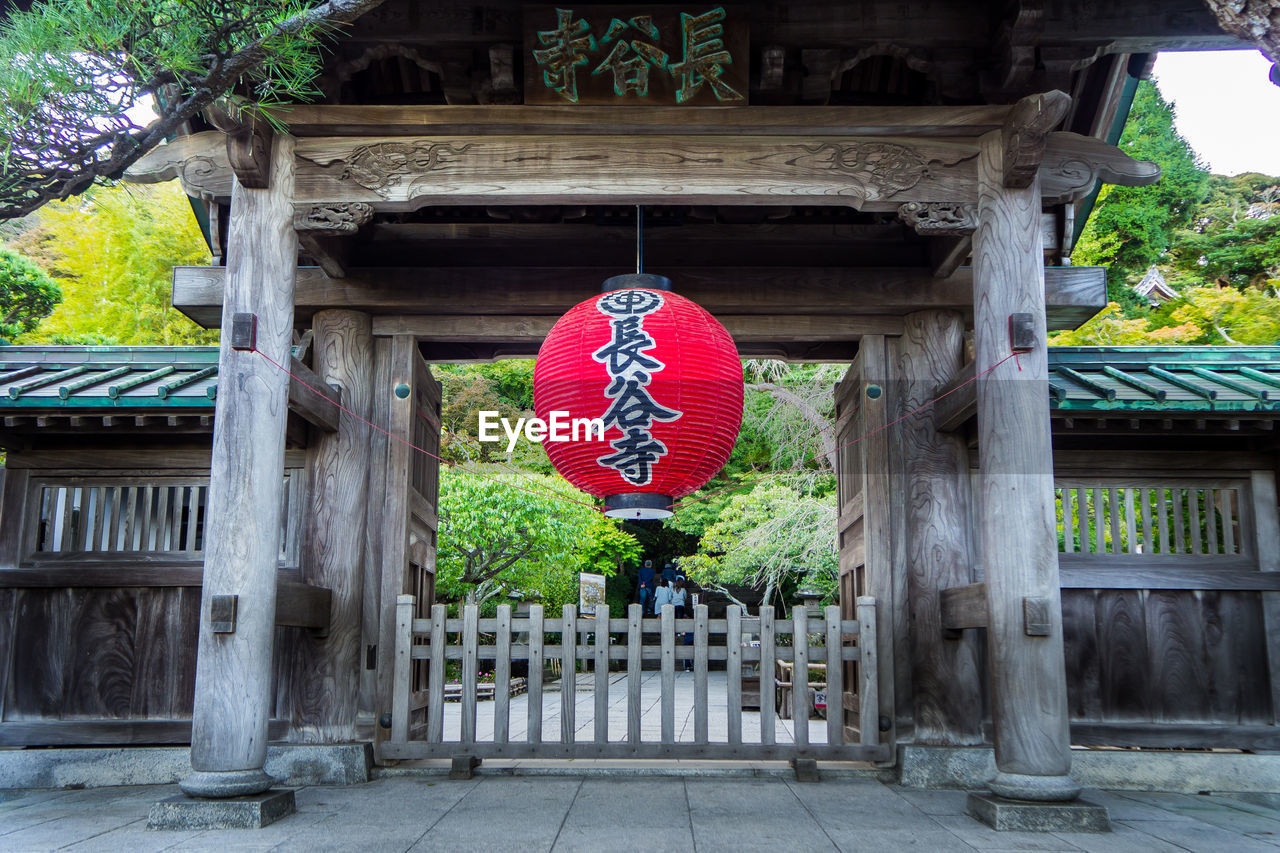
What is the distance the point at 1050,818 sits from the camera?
509cm

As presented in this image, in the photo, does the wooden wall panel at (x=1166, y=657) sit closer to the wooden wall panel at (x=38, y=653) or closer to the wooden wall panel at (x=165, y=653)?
the wooden wall panel at (x=165, y=653)

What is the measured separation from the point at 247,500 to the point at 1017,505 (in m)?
4.56

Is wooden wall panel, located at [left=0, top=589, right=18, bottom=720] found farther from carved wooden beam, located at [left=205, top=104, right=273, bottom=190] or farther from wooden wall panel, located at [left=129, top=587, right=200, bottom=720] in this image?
carved wooden beam, located at [left=205, top=104, right=273, bottom=190]

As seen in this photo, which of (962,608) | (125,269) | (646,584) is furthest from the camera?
(125,269)

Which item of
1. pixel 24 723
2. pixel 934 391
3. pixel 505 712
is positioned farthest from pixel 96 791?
pixel 934 391

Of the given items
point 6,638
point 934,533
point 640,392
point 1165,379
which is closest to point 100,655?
point 6,638

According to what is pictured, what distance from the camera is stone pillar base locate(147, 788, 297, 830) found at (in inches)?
199

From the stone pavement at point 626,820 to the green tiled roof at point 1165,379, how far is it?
2.75m

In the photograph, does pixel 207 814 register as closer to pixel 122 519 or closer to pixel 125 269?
pixel 122 519

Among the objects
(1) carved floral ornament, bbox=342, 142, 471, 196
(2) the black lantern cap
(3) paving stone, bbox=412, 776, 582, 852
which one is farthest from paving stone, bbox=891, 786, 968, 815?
(1) carved floral ornament, bbox=342, 142, 471, 196

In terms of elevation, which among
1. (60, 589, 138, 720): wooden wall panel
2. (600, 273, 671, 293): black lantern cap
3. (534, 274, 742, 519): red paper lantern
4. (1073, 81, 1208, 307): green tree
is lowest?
(60, 589, 138, 720): wooden wall panel

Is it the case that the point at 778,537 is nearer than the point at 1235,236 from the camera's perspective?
Yes

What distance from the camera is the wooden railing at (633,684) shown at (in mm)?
6895

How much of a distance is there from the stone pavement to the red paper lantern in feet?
6.00
